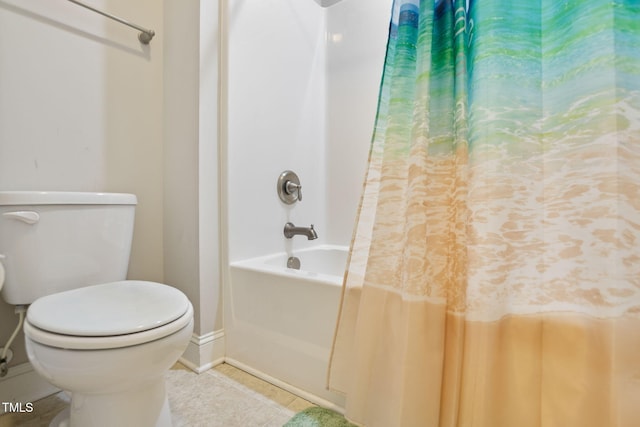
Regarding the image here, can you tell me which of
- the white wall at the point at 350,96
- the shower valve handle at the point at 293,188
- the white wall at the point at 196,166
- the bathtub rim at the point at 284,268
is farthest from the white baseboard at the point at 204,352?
the white wall at the point at 350,96

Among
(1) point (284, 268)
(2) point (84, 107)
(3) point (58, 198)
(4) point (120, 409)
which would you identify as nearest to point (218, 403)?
(4) point (120, 409)

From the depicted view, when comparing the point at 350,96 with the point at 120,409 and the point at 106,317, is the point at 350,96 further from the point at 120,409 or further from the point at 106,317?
the point at 120,409

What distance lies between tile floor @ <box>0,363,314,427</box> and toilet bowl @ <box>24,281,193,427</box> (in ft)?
0.48

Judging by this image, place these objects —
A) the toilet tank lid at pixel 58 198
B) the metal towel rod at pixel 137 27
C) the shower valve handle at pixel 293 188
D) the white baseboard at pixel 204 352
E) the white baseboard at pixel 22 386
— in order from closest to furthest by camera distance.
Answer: the toilet tank lid at pixel 58 198 < the white baseboard at pixel 22 386 < the metal towel rod at pixel 137 27 < the white baseboard at pixel 204 352 < the shower valve handle at pixel 293 188

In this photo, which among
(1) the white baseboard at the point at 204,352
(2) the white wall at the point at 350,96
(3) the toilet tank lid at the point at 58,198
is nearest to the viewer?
(3) the toilet tank lid at the point at 58,198

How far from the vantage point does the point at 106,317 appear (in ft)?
2.29

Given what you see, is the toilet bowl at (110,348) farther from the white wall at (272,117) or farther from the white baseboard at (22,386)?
the white wall at (272,117)

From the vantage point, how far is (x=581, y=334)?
1.82 ft

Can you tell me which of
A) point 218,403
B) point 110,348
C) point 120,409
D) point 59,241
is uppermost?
point 59,241

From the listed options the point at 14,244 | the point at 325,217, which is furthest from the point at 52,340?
the point at 325,217

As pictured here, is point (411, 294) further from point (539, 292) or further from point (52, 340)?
point (52, 340)

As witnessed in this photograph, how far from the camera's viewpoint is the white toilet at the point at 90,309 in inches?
24.8

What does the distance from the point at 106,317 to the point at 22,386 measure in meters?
0.67

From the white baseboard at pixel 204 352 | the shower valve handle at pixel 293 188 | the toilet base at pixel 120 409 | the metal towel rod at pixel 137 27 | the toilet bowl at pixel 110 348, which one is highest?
the metal towel rod at pixel 137 27
